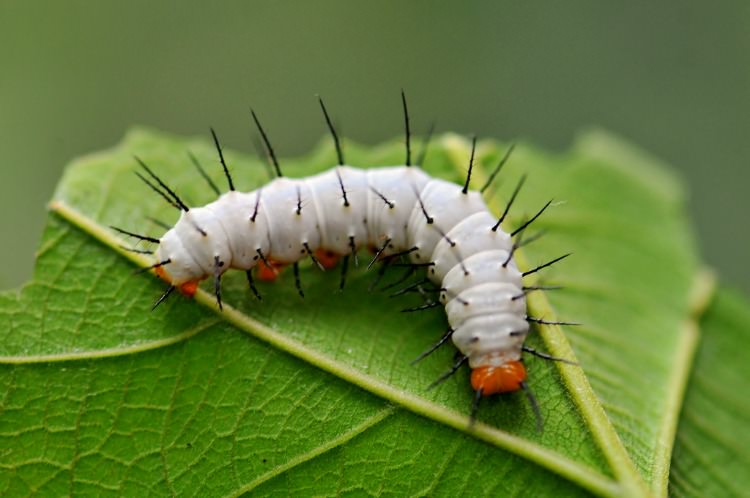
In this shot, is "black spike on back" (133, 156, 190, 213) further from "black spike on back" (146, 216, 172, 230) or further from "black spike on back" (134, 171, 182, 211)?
"black spike on back" (146, 216, 172, 230)

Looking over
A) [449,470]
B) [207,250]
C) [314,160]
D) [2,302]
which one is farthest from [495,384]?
[2,302]

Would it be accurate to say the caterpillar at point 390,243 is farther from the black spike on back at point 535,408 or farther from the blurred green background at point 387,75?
the blurred green background at point 387,75

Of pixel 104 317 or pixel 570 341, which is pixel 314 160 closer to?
pixel 104 317

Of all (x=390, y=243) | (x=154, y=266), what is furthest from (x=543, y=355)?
(x=154, y=266)

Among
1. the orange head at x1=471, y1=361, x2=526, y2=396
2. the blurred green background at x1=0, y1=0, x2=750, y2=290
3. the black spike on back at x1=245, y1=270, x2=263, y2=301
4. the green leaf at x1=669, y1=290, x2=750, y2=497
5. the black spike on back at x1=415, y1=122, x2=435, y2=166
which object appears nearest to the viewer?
the orange head at x1=471, y1=361, x2=526, y2=396

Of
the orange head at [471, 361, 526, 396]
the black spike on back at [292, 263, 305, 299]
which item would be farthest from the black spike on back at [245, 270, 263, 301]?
the orange head at [471, 361, 526, 396]

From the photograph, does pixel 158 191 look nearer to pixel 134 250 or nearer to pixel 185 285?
pixel 134 250
